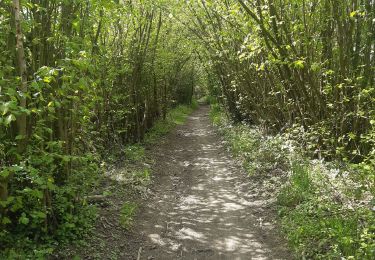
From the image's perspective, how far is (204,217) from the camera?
24.3 feet

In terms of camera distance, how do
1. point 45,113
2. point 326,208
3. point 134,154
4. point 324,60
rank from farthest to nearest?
1. point 134,154
2. point 324,60
3. point 326,208
4. point 45,113

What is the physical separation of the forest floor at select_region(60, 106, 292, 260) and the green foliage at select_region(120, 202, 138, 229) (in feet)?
0.34

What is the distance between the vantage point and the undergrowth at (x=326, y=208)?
4.89m

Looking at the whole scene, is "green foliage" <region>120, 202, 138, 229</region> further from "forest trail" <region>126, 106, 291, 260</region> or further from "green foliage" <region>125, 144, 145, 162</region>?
"green foliage" <region>125, 144, 145, 162</region>

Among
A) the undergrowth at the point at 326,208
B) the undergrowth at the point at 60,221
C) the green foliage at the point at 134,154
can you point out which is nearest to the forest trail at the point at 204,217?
the undergrowth at the point at 326,208

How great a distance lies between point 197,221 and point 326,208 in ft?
7.96

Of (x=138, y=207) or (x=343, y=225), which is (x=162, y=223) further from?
(x=343, y=225)

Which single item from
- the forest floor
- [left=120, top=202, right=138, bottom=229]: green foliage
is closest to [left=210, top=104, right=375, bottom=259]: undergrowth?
the forest floor

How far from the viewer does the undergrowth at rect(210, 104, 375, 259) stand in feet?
16.1

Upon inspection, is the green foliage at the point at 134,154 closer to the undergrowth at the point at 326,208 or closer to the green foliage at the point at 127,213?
the green foliage at the point at 127,213

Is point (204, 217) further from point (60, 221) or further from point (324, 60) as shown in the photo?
point (324, 60)

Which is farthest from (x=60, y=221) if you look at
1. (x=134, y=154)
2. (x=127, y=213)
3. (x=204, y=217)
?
(x=134, y=154)

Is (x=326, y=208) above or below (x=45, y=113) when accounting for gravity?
below

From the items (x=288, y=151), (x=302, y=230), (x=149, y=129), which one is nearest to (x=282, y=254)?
(x=302, y=230)
